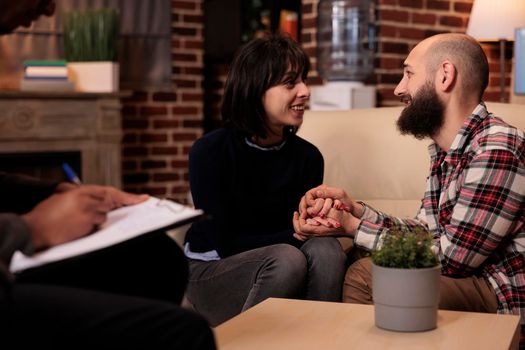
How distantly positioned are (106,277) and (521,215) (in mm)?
1031

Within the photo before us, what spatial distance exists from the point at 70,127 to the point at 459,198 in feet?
9.04

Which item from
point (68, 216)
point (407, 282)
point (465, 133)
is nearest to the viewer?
point (68, 216)

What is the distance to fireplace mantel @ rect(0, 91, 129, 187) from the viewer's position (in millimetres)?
4172

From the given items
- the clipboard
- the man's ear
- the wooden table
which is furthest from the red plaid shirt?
the clipboard

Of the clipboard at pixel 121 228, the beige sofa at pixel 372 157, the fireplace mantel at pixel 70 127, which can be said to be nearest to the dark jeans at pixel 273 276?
the beige sofa at pixel 372 157

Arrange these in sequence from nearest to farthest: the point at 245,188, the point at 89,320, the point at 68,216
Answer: the point at 89,320 → the point at 68,216 → the point at 245,188

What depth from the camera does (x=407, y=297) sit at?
1.61m

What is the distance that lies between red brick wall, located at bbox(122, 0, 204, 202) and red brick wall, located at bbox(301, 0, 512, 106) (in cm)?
89

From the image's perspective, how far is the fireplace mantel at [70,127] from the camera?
417 centimetres

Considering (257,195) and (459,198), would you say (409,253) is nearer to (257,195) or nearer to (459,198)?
(459,198)

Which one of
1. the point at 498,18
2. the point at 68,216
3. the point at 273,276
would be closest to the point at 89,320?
the point at 68,216

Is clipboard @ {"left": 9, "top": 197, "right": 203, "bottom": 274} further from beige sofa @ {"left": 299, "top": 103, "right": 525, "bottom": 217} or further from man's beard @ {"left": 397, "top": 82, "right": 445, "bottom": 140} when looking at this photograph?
beige sofa @ {"left": 299, "top": 103, "right": 525, "bottom": 217}

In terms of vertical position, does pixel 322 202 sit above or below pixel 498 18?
below

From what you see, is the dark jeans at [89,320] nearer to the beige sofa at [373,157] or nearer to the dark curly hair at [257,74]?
the dark curly hair at [257,74]
